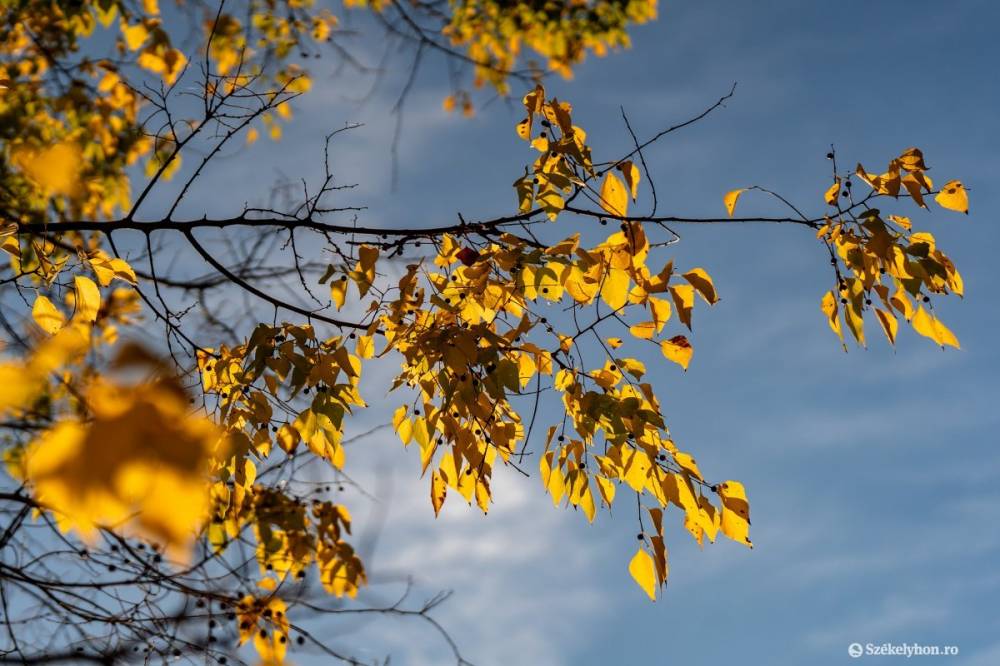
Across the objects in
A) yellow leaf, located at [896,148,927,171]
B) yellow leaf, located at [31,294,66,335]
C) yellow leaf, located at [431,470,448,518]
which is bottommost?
yellow leaf, located at [431,470,448,518]

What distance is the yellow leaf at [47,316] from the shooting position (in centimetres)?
204

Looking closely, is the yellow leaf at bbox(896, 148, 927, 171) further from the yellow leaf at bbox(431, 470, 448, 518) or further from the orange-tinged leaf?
the yellow leaf at bbox(431, 470, 448, 518)

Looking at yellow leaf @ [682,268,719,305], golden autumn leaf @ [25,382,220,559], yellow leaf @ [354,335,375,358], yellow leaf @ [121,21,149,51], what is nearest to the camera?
golden autumn leaf @ [25,382,220,559]

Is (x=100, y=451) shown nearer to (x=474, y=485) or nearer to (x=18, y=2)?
(x=474, y=485)

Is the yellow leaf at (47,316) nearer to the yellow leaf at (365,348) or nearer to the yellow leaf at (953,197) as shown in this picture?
the yellow leaf at (365,348)

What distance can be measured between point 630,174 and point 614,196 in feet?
0.20

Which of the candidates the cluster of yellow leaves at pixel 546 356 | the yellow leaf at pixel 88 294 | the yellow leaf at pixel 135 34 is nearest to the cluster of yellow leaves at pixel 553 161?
the cluster of yellow leaves at pixel 546 356

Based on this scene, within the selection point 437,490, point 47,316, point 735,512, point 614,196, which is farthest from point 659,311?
point 47,316

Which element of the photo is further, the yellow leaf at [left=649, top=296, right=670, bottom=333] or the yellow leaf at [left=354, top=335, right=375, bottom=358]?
the yellow leaf at [left=354, top=335, right=375, bottom=358]

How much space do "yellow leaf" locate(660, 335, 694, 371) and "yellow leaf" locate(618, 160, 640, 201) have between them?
376 mm

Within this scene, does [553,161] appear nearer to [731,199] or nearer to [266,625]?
[731,199]

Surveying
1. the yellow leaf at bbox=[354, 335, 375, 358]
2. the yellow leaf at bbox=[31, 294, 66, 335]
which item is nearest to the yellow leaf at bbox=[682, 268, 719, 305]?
the yellow leaf at bbox=[354, 335, 375, 358]

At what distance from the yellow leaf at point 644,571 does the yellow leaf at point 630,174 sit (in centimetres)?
83

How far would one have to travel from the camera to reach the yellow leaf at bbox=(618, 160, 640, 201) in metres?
1.88
